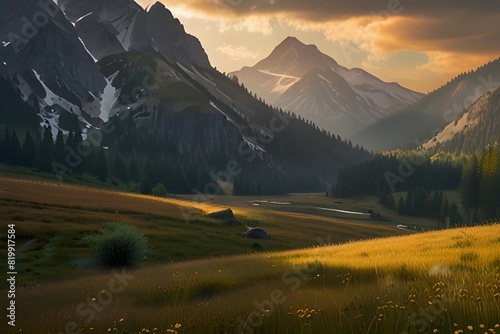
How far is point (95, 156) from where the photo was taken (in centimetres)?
19250

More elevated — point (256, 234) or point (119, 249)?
point (119, 249)

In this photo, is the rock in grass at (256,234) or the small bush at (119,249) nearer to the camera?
the small bush at (119,249)

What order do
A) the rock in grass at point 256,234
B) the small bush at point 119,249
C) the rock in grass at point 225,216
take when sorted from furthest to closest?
the rock in grass at point 225,216 → the rock in grass at point 256,234 → the small bush at point 119,249

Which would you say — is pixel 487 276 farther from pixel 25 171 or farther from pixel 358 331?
pixel 25 171

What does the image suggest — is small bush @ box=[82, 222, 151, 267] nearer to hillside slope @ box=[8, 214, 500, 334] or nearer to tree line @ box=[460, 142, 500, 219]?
hillside slope @ box=[8, 214, 500, 334]

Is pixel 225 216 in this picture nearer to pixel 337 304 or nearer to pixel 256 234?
pixel 256 234

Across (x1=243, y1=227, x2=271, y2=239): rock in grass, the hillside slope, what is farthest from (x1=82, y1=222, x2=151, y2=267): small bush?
(x1=243, y1=227, x2=271, y2=239): rock in grass

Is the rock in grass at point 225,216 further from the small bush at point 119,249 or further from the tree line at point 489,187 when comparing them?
the tree line at point 489,187

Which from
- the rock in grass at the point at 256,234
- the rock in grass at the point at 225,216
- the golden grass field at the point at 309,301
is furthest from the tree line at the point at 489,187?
the golden grass field at the point at 309,301

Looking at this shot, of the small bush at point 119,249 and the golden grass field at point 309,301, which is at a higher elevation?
the golden grass field at point 309,301

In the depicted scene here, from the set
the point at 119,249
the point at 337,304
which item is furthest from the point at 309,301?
the point at 119,249

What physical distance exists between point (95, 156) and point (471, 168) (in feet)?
540

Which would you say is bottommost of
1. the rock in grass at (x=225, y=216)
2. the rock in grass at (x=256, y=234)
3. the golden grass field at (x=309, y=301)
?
the rock in grass at (x=256, y=234)

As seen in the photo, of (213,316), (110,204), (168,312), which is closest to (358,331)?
(213,316)
